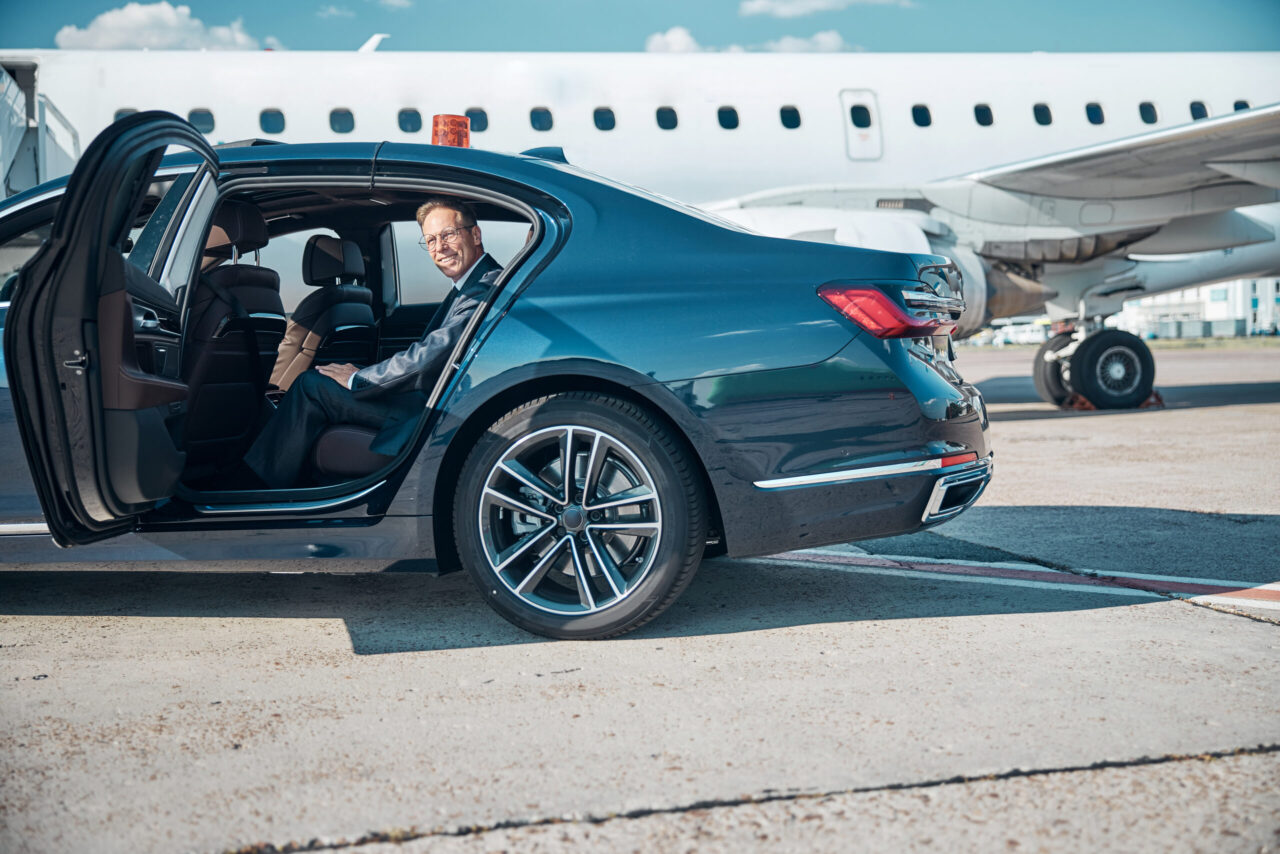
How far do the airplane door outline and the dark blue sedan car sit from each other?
9.19 m

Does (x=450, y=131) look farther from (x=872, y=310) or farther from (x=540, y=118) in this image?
(x=540, y=118)

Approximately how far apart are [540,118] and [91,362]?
9.03m

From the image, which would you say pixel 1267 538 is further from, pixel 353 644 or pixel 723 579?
pixel 353 644

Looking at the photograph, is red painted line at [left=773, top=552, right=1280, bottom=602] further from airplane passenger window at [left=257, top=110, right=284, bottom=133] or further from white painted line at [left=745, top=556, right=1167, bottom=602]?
airplane passenger window at [left=257, top=110, right=284, bottom=133]

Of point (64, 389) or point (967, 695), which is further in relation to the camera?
point (64, 389)

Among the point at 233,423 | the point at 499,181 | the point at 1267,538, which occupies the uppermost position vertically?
the point at 499,181

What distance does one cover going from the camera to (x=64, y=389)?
9.74 ft

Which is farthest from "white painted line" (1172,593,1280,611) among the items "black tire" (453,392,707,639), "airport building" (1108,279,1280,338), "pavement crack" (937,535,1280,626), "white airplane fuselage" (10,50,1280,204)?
"airport building" (1108,279,1280,338)

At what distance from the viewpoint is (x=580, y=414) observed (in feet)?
10.5

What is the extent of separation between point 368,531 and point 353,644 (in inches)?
13.8

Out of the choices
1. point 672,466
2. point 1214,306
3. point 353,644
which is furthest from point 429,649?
point 1214,306

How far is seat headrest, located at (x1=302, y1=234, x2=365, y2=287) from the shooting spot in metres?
4.52

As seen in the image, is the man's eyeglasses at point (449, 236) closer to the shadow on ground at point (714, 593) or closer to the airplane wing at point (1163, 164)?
the shadow on ground at point (714, 593)

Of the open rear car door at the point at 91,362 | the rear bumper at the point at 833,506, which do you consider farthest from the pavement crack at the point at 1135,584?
the open rear car door at the point at 91,362
